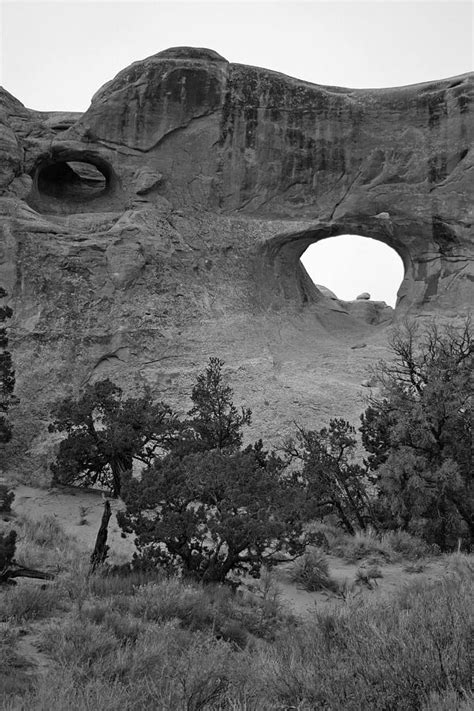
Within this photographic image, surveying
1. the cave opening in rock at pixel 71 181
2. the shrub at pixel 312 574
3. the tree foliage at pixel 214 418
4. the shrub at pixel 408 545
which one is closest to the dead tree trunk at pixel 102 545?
the shrub at pixel 312 574

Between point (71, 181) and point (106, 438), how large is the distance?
16575 millimetres

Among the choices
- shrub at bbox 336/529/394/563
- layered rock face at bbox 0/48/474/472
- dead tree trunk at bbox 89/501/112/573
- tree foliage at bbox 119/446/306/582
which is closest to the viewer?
tree foliage at bbox 119/446/306/582

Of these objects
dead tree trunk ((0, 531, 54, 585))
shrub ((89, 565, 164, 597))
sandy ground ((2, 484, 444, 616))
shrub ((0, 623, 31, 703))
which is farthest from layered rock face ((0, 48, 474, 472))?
shrub ((0, 623, 31, 703))

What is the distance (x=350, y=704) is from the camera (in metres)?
3.62

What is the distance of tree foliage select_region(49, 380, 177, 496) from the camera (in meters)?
16.5

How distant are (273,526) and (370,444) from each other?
715 cm

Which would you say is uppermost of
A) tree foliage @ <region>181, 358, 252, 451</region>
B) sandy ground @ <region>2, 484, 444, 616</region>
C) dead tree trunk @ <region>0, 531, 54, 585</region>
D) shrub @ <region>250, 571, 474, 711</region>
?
tree foliage @ <region>181, 358, 252, 451</region>

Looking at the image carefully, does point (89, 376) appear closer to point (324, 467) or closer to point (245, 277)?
point (245, 277)

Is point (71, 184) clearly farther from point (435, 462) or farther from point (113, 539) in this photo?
point (435, 462)

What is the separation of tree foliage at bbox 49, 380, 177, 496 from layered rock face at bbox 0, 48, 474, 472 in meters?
5.72

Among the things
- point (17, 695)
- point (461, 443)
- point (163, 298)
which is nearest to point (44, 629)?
point (17, 695)

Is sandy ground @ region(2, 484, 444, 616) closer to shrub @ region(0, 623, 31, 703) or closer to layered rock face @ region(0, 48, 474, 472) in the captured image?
shrub @ region(0, 623, 31, 703)

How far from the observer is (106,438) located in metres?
16.7

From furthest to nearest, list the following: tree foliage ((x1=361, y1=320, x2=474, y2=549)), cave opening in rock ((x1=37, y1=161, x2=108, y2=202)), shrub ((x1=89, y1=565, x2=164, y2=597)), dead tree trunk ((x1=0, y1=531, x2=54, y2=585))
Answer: cave opening in rock ((x1=37, y1=161, x2=108, y2=202)), tree foliage ((x1=361, y1=320, x2=474, y2=549)), dead tree trunk ((x1=0, y1=531, x2=54, y2=585)), shrub ((x1=89, y1=565, x2=164, y2=597))
